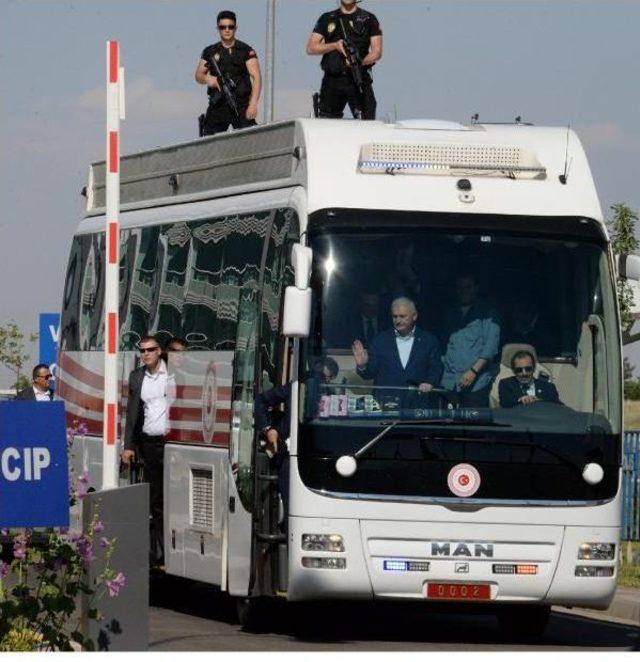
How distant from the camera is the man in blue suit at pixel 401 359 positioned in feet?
47.5

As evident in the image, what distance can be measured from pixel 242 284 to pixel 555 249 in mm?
2590

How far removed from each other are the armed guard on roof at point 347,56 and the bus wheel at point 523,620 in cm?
485

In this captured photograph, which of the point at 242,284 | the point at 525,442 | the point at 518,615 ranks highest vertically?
the point at 242,284

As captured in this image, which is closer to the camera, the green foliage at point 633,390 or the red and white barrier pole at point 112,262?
the red and white barrier pole at point 112,262

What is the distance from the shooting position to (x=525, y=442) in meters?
14.6

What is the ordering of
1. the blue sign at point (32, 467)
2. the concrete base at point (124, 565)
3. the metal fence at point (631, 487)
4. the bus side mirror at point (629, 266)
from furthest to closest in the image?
Result: 1. the metal fence at point (631, 487)
2. the bus side mirror at point (629, 266)
3. the concrete base at point (124, 565)
4. the blue sign at point (32, 467)

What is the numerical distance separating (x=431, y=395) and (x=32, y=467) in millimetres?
4022

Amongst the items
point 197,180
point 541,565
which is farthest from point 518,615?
point 197,180

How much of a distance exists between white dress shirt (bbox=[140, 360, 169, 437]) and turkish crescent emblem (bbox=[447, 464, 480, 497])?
13.1 ft

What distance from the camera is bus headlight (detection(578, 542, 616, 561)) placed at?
14578 mm

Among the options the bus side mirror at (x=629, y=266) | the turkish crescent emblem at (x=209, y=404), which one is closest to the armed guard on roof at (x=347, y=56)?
the turkish crescent emblem at (x=209, y=404)

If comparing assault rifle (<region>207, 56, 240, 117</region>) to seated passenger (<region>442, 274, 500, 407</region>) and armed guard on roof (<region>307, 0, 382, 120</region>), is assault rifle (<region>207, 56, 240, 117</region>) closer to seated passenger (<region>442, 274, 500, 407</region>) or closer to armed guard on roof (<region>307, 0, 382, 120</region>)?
armed guard on roof (<region>307, 0, 382, 120</region>)

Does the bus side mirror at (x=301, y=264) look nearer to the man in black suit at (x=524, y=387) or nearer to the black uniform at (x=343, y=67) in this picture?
the man in black suit at (x=524, y=387)

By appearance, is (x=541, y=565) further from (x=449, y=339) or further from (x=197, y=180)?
(x=197, y=180)
